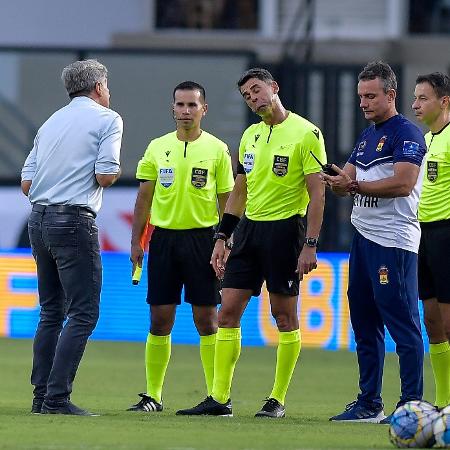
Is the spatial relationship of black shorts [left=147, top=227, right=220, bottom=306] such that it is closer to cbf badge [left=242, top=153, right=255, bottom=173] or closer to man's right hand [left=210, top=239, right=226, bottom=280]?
man's right hand [left=210, top=239, right=226, bottom=280]

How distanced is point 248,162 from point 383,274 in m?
1.24

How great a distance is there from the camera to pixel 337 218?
19.5 metres

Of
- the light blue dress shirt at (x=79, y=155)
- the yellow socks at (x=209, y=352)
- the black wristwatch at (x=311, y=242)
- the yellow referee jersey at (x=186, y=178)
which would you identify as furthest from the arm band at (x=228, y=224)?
the light blue dress shirt at (x=79, y=155)

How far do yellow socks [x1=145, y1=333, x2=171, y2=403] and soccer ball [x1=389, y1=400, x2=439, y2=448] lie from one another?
2588 mm

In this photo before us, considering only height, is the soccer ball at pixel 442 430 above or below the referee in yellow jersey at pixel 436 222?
below

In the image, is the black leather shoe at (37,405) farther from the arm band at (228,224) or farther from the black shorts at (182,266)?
the arm band at (228,224)

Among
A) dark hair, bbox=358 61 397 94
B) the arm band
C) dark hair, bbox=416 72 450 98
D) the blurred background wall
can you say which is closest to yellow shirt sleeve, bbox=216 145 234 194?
the arm band

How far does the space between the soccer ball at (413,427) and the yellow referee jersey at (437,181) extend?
87.7 inches

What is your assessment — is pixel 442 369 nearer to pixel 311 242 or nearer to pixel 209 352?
pixel 311 242

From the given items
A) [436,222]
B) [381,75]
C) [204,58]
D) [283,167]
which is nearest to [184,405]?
[283,167]

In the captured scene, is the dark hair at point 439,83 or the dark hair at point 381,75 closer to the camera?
the dark hair at point 381,75

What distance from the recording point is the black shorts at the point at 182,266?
10289 mm

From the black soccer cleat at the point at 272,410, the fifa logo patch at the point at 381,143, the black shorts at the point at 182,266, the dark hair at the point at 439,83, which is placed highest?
the dark hair at the point at 439,83

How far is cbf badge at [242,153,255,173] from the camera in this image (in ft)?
33.0
